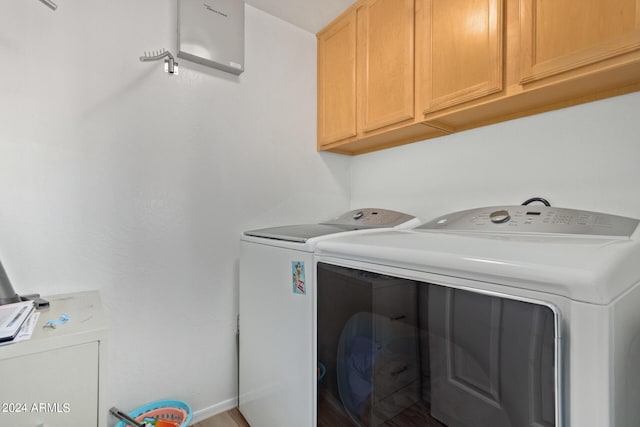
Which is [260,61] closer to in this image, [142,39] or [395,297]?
[142,39]

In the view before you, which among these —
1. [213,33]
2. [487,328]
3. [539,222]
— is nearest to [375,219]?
[539,222]

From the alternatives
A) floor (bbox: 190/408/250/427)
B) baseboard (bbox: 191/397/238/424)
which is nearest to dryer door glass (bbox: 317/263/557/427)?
floor (bbox: 190/408/250/427)

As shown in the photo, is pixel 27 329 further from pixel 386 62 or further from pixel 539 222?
pixel 386 62

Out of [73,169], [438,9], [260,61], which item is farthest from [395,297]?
[260,61]

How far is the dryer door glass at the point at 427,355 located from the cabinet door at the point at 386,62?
3.11 ft

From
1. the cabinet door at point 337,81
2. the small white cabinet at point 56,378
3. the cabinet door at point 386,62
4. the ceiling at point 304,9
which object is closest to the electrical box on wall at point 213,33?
the ceiling at point 304,9

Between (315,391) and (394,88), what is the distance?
4.66ft

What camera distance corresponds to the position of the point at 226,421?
1565 millimetres

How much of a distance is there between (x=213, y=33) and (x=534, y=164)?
1.72 m

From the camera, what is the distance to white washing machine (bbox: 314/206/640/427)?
A: 471mm

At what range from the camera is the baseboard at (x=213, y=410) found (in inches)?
61.4

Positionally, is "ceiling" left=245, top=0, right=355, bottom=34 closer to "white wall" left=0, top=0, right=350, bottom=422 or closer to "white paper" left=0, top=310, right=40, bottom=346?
"white wall" left=0, top=0, right=350, bottom=422

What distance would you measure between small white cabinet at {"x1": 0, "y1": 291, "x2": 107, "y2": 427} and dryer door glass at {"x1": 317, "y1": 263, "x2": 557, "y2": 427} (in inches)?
26.2

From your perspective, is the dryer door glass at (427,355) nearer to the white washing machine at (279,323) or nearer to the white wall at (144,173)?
the white washing machine at (279,323)
